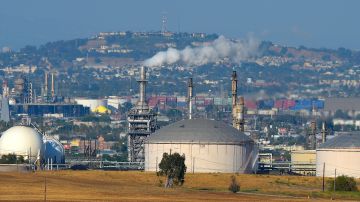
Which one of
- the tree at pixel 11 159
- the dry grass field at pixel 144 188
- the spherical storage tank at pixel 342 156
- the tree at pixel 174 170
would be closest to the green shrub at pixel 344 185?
the dry grass field at pixel 144 188

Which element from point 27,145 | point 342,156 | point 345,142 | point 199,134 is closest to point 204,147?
point 199,134

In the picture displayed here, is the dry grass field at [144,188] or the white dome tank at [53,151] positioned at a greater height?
the white dome tank at [53,151]

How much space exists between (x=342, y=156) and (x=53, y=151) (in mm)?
37851

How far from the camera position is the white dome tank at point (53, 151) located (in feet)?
599

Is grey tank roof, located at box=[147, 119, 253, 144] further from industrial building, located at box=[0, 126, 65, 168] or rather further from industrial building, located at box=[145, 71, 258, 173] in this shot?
industrial building, located at box=[0, 126, 65, 168]

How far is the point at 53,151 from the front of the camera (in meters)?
186

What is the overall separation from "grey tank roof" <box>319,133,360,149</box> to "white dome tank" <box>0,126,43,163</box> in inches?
1262

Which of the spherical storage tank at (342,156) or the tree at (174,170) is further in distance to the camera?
the spherical storage tank at (342,156)

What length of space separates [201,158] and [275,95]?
37.3 m

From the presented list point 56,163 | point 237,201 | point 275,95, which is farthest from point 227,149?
point 237,201

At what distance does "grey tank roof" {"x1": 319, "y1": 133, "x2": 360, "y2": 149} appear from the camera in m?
166

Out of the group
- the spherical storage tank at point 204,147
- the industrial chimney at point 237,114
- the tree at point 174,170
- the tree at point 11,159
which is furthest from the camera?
the industrial chimney at point 237,114

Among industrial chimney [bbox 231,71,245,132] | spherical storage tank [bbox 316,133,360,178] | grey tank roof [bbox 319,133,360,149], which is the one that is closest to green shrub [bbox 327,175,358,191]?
spherical storage tank [bbox 316,133,360,178]

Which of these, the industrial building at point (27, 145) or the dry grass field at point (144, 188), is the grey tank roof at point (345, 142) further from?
the industrial building at point (27, 145)
